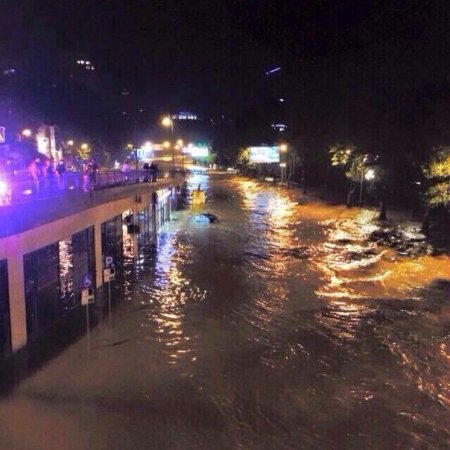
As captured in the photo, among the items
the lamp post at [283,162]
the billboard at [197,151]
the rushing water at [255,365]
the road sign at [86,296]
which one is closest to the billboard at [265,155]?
the lamp post at [283,162]

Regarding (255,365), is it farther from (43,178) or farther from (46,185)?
(43,178)

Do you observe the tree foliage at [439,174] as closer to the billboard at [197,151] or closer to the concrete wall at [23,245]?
the concrete wall at [23,245]

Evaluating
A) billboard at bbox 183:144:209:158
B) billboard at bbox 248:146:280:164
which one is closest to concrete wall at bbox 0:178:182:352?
billboard at bbox 248:146:280:164

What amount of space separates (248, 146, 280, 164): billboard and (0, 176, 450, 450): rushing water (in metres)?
53.5

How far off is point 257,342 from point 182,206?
1623 inches

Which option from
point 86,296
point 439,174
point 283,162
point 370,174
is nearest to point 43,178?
point 86,296

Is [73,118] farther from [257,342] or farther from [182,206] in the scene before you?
[257,342]

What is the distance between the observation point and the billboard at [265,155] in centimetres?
8331

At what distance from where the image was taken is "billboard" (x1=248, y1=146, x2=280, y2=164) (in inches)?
3280

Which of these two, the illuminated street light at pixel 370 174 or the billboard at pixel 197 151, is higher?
the illuminated street light at pixel 370 174

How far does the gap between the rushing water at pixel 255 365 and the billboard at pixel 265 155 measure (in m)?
53.5

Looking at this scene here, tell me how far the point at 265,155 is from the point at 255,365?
6840 cm

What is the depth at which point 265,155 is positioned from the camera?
83.4 metres

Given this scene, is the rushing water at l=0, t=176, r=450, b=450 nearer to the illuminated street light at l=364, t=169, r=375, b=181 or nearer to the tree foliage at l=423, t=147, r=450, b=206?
the tree foliage at l=423, t=147, r=450, b=206
